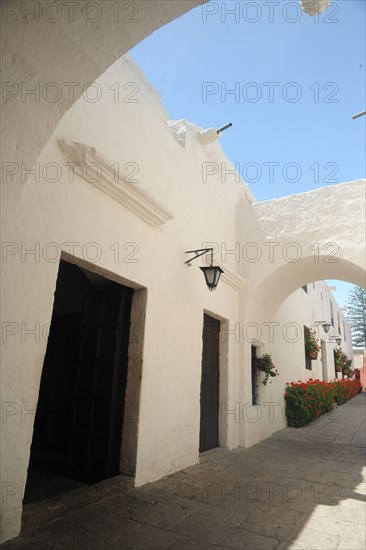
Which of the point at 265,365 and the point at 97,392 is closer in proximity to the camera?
the point at 97,392

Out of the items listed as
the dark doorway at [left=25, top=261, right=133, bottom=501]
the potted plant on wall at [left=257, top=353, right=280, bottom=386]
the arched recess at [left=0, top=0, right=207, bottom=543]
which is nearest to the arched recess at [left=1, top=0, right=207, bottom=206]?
the arched recess at [left=0, top=0, right=207, bottom=543]

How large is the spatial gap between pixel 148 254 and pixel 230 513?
2.65 m

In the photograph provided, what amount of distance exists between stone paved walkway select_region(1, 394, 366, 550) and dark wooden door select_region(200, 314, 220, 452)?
40cm

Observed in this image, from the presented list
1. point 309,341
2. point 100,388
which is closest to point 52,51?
point 100,388

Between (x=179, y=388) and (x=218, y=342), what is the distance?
75.0 inches

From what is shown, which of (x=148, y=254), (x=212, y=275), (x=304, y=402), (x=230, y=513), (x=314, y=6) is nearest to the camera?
(x=314, y=6)

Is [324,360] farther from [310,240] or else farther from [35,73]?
[35,73]

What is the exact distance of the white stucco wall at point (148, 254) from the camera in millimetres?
2562

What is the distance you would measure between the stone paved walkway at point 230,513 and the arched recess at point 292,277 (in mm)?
2831

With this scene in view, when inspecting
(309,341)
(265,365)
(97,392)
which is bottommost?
(97,392)

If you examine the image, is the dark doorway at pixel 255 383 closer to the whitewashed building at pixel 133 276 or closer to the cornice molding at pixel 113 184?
the whitewashed building at pixel 133 276

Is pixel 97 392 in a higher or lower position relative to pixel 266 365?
lower

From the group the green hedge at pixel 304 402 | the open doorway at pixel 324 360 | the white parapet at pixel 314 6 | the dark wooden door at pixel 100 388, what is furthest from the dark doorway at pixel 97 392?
the open doorway at pixel 324 360

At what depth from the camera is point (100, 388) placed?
3768 mm
